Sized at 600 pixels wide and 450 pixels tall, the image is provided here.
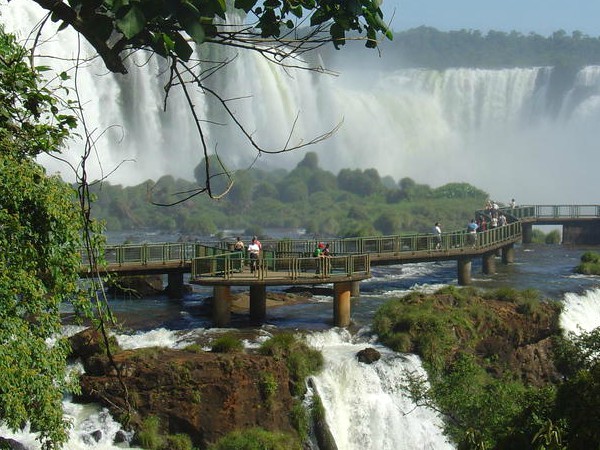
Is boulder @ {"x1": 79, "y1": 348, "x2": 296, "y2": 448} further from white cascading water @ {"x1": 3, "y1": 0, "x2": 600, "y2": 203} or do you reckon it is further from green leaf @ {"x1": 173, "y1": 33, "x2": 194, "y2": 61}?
white cascading water @ {"x1": 3, "y1": 0, "x2": 600, "y2": 203}

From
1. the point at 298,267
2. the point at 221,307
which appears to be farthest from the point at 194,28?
the point at 298,267

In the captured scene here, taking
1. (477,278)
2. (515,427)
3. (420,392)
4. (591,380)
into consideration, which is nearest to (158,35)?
(591,380)

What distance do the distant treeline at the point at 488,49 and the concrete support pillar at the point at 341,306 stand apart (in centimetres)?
11046

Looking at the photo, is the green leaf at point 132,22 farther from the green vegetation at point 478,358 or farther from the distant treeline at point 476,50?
the distant treeline at point 476,50

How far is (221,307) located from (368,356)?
13.7ft

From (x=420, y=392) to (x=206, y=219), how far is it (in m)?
44.1

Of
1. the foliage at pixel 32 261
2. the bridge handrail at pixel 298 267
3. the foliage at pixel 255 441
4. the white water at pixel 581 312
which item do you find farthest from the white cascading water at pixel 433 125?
the foliage at pixel 32 261

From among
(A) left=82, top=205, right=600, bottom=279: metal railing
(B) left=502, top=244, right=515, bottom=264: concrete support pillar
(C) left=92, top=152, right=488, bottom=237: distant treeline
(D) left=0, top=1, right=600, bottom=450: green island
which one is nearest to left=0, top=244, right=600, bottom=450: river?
(D) left=0, top=1, right=600, bottom=450: green island

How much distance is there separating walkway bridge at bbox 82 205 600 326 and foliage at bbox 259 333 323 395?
111 inches

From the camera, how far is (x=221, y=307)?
21422 mm

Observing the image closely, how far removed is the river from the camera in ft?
58.9

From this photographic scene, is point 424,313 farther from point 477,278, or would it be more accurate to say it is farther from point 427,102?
point 427,102

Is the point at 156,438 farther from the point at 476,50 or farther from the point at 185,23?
the point at 476,50

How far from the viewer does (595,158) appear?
8838cm
